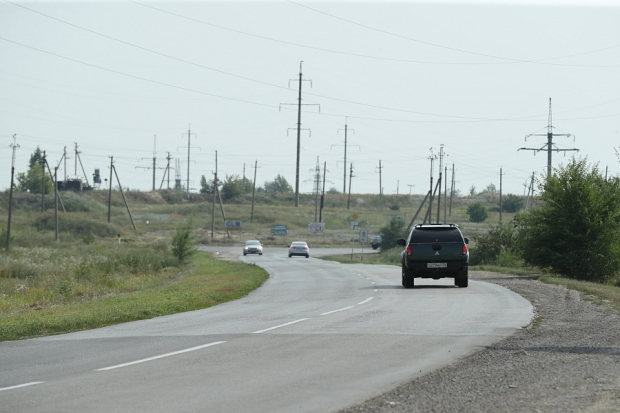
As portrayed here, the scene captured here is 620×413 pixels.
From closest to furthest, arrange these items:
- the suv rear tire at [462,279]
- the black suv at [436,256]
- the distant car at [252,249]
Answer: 1. the black suv at [436,256]
2. the suv rear tire at [462,279]
3. the distant car at [252,249]

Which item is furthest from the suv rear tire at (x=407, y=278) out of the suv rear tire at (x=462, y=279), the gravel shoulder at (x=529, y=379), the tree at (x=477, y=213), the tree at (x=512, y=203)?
the tree at (x=512, y=203)

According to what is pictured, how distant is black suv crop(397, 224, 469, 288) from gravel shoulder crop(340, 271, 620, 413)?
14132 millimetres

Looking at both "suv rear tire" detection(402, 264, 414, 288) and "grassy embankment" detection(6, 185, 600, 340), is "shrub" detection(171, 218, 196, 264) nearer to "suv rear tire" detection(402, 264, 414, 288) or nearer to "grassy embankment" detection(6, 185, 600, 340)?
"grassy embankment" detection(6, 185, 600, 340)

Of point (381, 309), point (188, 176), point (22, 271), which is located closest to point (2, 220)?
point (188, 176)

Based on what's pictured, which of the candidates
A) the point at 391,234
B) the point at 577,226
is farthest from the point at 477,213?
the point at 577,226

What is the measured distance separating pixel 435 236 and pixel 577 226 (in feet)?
39.7

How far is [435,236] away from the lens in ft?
105

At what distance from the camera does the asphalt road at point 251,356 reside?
9.74m

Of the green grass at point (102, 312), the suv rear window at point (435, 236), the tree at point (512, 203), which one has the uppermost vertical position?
the tree at point (512, 203)

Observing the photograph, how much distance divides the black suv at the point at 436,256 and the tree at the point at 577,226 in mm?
11129

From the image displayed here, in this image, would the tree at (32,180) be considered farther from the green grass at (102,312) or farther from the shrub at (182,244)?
the green grass at (102,312)

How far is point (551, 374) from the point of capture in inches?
449

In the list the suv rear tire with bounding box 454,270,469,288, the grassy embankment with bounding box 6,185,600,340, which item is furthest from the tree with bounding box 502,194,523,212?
the suv rear tire with bounding box 454,270,469,288

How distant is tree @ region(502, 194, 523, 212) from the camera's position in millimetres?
168125
